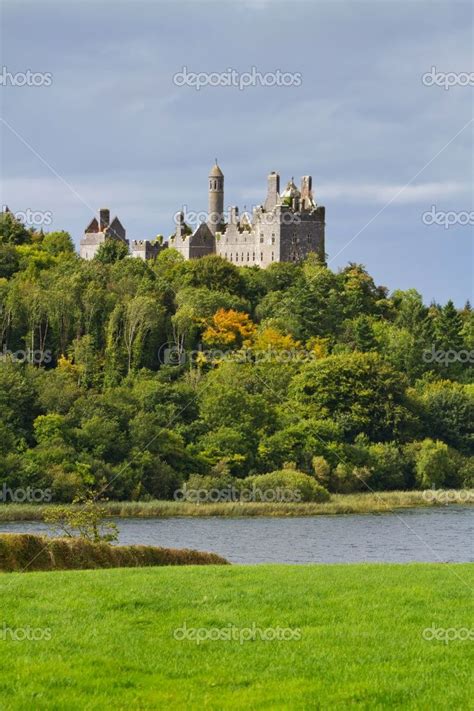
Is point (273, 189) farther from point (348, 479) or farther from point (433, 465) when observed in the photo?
point (348, 479)

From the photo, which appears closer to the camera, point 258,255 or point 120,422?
point 120,422

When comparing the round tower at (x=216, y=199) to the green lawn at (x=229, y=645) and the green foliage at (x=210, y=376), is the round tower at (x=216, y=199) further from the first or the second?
the green lawn at (x=229, y=645)

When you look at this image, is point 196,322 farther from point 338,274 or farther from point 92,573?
point 92,573

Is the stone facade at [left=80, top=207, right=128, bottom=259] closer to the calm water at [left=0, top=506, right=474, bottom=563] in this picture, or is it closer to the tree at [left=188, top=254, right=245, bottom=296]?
the tree at [left=188, top=254, right=245, bottom=296]

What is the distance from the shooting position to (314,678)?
10.7 m

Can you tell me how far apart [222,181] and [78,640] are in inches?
3889

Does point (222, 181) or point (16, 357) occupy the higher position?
point (222, 181)

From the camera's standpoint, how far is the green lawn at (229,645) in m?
10.1

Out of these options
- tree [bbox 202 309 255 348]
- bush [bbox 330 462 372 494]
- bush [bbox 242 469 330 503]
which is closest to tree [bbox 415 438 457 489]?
bush [bbox 330 462 372 494]

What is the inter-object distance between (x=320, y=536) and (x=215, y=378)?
93.0 feet

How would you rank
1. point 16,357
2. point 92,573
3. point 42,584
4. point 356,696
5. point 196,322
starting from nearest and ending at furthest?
1. point 356,696
2. point 42,584
3. point 92,573
4. point 16,357
5. point 196,322

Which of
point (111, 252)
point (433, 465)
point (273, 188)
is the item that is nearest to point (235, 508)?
point (433, 465)

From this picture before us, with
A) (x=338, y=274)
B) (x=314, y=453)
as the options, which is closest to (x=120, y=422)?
(x=314, y=453)

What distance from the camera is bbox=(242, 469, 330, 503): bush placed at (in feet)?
184
